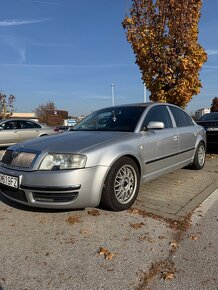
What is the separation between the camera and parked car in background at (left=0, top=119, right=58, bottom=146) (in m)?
13.8

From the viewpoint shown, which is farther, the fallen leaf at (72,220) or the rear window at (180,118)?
the rear window at (180,118)

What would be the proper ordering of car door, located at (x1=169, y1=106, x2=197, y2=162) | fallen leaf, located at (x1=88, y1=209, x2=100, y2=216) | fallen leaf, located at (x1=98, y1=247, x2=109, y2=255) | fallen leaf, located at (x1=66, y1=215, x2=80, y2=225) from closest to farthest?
fallen leaf, located at (x1=98, y1=247, x2=109, y2=255) < fallen leaf, located at (x1=66, y1=215, x2=80, y2=225) < fallen leaf, located at (x1=88, y1=209, x2=100, y2=216) < car door, located at (x1=169, y1=106, x2=197, y2=162)

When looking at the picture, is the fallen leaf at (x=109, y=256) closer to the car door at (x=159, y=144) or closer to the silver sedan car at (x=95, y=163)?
the silver sedan car at (x=95, y=163)

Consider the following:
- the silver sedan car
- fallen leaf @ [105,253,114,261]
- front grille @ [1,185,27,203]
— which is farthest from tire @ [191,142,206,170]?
fallen leaf @ [105,253,114,261]

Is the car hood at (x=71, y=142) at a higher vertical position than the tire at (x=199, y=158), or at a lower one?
→ higher

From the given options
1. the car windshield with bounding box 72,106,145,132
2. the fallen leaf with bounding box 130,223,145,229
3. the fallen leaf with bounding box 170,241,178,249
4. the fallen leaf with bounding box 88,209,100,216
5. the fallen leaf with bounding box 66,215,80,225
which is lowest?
the fallen leaf with bounding box 170,241,178,249

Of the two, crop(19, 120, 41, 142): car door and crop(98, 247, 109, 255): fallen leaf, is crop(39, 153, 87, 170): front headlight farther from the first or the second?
crop(19, 120, 41, 142): car door

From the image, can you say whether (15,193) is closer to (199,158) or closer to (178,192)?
(178,192)

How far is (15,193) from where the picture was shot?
4.16 m

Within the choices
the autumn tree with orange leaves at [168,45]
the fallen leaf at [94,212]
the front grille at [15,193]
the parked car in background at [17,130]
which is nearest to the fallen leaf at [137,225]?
the fallen leaf at [94,212]

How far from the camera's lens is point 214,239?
3564 mm

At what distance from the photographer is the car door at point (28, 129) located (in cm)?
1429

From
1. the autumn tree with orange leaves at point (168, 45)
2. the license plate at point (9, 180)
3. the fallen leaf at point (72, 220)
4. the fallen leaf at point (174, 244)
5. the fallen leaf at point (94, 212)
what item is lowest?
the fallen leaf at point (174, 244)

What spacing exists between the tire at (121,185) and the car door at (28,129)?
1047 centimetres
